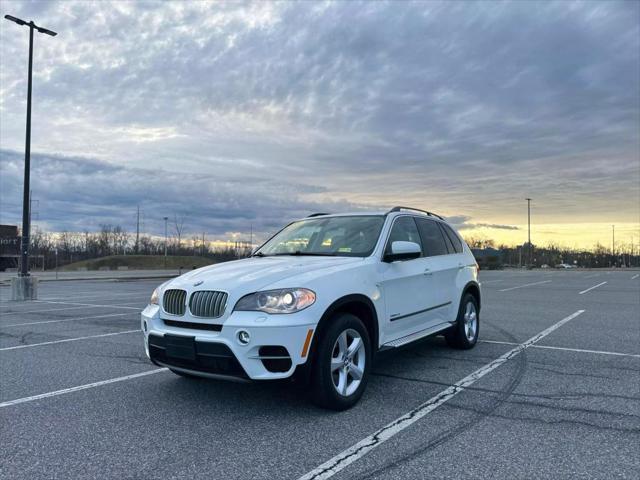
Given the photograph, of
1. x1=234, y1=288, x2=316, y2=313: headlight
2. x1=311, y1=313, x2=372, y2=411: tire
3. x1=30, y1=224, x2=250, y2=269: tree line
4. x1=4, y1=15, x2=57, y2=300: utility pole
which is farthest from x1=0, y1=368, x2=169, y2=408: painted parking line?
x1=30, y1=224, x2=250, y2=269: tree line

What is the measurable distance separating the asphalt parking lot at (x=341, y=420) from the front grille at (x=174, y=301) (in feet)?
2.81

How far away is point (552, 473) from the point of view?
127 inches

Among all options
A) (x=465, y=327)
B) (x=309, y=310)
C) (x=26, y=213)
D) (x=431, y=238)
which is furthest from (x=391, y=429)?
(x=26, y=213)

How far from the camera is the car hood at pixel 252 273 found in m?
4.23

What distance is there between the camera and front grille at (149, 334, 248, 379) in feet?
13.0

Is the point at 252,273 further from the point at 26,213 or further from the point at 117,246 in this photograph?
the point at 117,246

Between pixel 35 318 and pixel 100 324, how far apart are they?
2.31 metres

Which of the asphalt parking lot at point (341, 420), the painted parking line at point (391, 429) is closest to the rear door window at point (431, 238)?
the asphalt parking lot at point (341, 420)

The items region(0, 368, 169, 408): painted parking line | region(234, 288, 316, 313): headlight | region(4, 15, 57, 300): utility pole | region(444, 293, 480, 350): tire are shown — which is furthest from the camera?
region(4, 15, 57, 300): utility pole

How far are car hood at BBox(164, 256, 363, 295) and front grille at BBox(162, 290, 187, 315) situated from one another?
60 millimetres

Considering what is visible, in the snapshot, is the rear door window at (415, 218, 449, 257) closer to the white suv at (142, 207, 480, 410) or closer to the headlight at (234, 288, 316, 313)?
the white suv at (142, 207, 480, 410)

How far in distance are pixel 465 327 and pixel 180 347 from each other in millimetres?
4219

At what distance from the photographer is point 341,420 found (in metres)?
4.16

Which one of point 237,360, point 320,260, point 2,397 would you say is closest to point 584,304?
point 320,260
